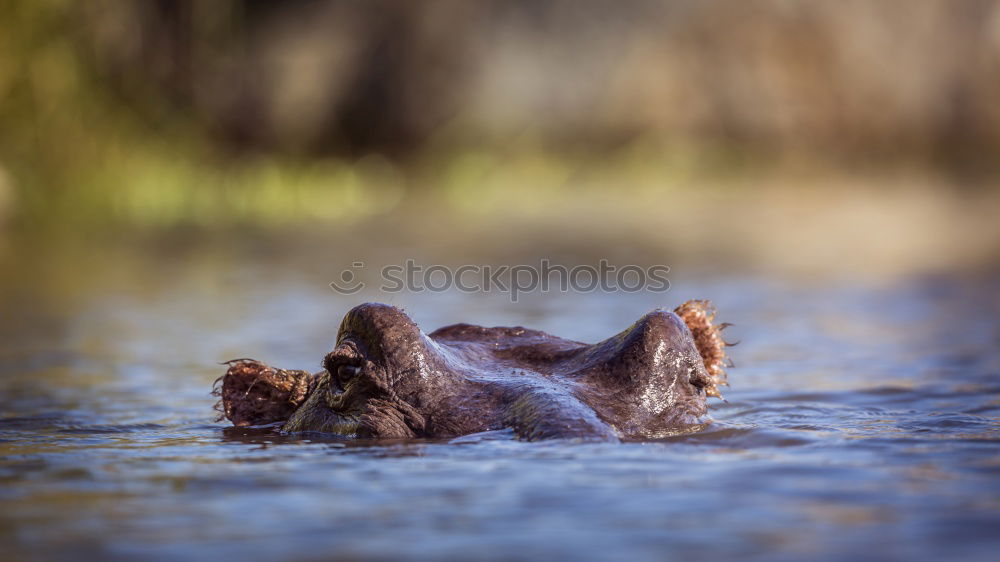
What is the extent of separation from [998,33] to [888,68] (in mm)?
1820

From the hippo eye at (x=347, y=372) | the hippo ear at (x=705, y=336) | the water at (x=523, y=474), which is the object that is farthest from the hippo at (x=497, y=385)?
the hippo ear at (x=705, y=336)

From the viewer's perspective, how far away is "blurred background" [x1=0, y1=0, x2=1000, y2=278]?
1636 cm

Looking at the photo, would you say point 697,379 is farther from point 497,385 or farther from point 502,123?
point 502,123

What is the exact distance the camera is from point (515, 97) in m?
20.4

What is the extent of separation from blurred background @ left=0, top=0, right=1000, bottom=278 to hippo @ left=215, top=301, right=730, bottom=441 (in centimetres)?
953

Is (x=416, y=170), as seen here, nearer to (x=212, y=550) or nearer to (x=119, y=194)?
(x=119, y=194)

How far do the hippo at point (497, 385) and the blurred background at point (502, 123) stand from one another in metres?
9.53

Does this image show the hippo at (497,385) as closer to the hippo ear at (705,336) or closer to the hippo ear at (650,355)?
the hippo ear at (650,355)

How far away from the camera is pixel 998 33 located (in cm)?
2212

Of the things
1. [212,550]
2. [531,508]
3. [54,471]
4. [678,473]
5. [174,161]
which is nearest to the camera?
[212,550]

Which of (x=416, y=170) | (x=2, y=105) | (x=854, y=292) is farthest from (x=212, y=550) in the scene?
(x=416, y=170)

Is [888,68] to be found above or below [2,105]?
above

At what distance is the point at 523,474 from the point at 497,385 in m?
0.77

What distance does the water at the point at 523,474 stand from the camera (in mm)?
4109
